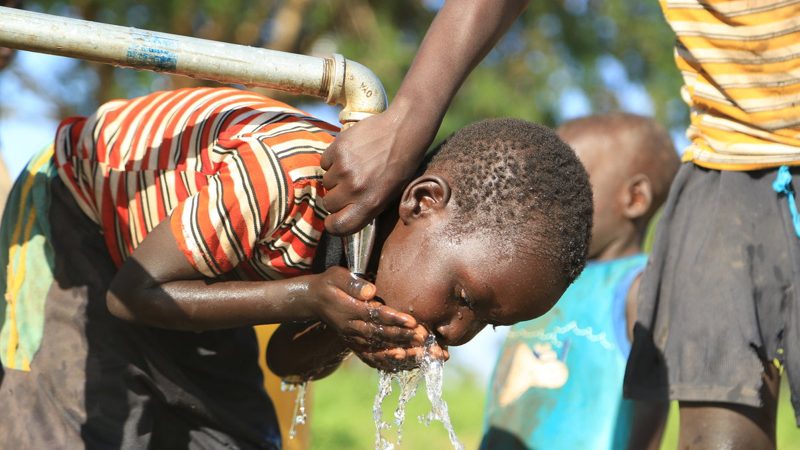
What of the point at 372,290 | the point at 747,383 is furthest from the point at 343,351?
the point at 747,383

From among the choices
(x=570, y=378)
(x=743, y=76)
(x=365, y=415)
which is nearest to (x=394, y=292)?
(x=743, y=76)

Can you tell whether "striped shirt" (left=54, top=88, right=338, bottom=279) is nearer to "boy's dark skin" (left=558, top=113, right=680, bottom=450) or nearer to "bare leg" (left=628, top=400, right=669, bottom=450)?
"bare leg" (left=628, top=400, right=669, bottom=450)

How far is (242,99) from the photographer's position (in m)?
2.64

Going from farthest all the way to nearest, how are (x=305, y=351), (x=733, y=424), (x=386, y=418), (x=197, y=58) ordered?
(x=386, y=418)
(x=305, y=351)
(x=733, y=424)
(x=197, y=58)

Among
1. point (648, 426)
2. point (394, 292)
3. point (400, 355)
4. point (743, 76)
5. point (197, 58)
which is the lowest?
point (648, 426)

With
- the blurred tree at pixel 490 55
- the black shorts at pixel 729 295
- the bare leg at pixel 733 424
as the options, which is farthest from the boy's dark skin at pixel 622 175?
the blurred tree at pixel 490 55

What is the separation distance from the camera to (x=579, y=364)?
12.3ft

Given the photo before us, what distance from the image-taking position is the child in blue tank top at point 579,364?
3.67 metres

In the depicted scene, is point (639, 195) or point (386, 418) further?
point (386, 418)

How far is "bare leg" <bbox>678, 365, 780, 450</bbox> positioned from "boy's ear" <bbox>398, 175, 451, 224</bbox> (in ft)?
2.86

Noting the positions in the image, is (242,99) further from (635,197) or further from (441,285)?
(635,197)

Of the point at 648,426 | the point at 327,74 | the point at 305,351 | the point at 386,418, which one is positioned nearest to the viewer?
the point at 327,74

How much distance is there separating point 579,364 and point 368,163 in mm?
1825

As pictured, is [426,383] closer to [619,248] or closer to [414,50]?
[619,248]
